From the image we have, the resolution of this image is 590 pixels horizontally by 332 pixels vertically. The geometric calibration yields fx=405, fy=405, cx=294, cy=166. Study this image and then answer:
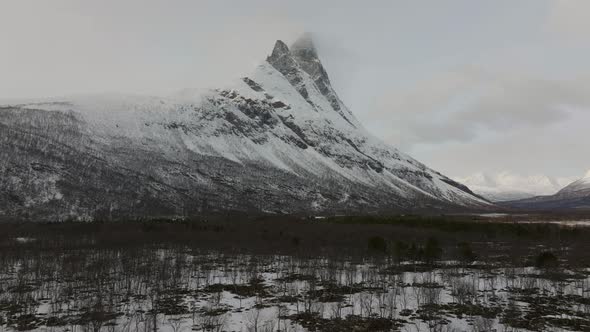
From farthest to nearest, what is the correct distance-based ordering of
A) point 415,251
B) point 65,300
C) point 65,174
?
point 65,174
point 415,251
point 65,300

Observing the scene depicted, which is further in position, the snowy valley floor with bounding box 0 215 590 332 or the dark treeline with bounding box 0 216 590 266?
the dark treeline with bounding box 0 216 590 266

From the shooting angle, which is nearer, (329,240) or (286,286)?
(286,286)

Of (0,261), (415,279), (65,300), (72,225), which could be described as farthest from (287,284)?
(72,225)

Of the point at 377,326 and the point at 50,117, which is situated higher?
the point at 50,117

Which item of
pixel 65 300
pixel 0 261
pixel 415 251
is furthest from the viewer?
pixel 415 251

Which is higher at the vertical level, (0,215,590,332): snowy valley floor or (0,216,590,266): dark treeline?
(0,216,590,266): dark treeline

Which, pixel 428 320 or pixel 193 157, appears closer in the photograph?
pixel 428 320

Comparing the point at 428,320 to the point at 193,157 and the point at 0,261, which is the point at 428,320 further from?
the point at 193,157

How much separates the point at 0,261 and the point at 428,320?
38858 millimetres

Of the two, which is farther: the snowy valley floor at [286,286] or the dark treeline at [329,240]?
the dark treeline at [329,240]

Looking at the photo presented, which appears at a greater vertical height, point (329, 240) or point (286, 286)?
point (329, 240)

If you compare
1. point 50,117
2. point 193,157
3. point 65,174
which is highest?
point 50,117

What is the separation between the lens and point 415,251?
138 ft

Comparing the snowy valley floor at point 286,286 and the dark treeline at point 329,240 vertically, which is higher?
the dark treeline at point 329,240
